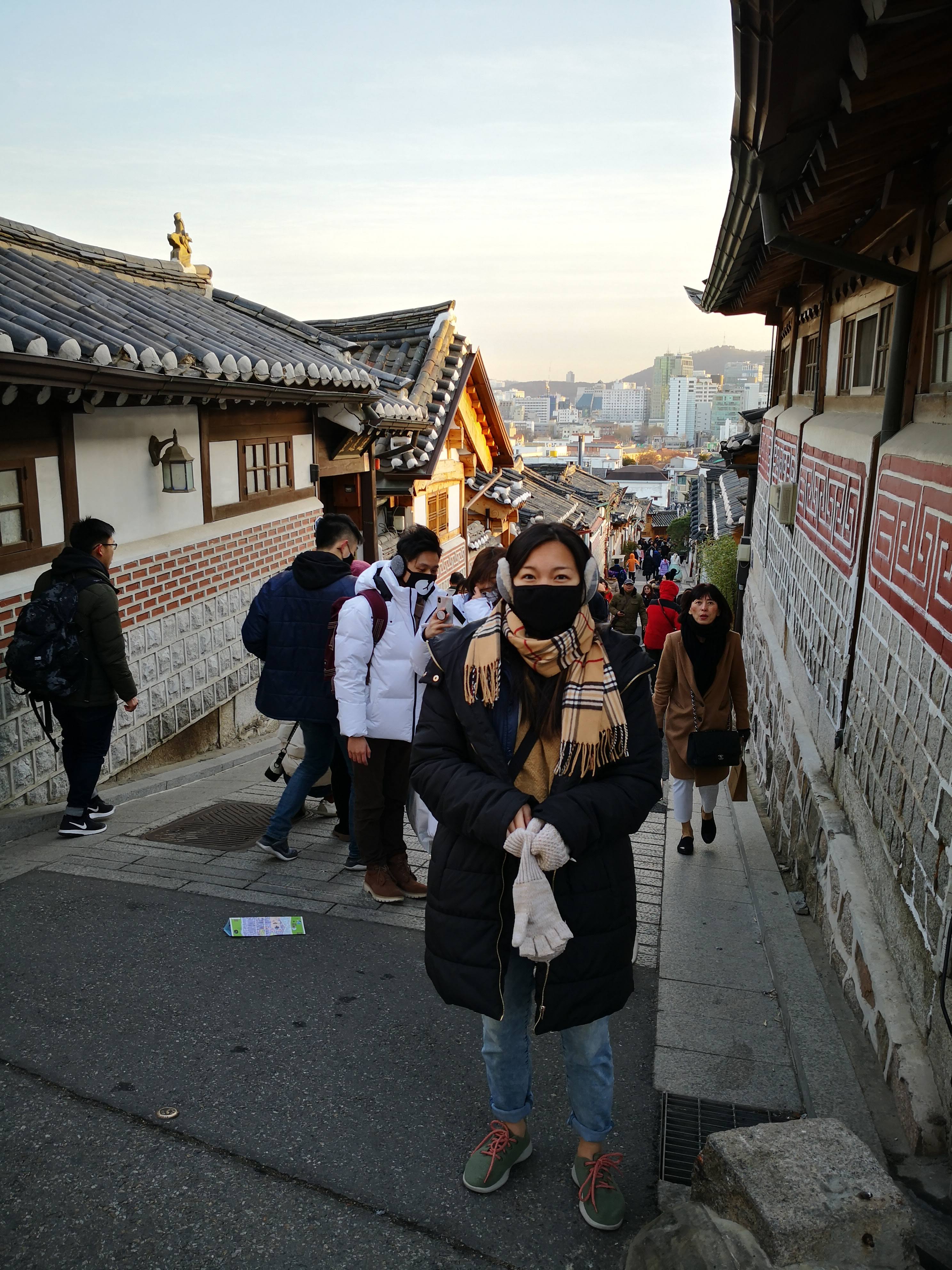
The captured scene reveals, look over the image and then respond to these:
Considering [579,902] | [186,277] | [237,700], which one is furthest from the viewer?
[186,277]

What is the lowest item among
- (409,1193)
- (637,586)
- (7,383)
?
(637,586)

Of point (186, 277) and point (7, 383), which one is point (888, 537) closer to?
point (7, 383)

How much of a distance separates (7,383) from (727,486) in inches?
1024

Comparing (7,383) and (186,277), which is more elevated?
(186,277)

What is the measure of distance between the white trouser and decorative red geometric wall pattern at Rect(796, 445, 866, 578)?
163cm

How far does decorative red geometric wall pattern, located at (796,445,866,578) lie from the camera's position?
546 cm

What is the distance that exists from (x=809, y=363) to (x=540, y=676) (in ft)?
27.2

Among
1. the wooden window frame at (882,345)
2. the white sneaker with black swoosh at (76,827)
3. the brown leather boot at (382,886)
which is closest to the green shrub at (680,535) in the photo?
the wooden window frame at (882,345)

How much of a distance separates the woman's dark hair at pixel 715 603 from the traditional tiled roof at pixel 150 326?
377 centimetres

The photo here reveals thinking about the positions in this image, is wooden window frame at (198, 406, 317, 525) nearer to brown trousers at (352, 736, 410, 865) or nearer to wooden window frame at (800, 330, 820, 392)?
brown trousers at (352, 736, 410, 865)

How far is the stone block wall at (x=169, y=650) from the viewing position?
6.17 m

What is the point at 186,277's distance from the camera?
11.4 m

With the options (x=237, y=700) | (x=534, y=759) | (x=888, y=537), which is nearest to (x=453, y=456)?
(x=237, y=700)

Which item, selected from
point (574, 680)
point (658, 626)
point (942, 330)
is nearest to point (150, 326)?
point (658, 626)
